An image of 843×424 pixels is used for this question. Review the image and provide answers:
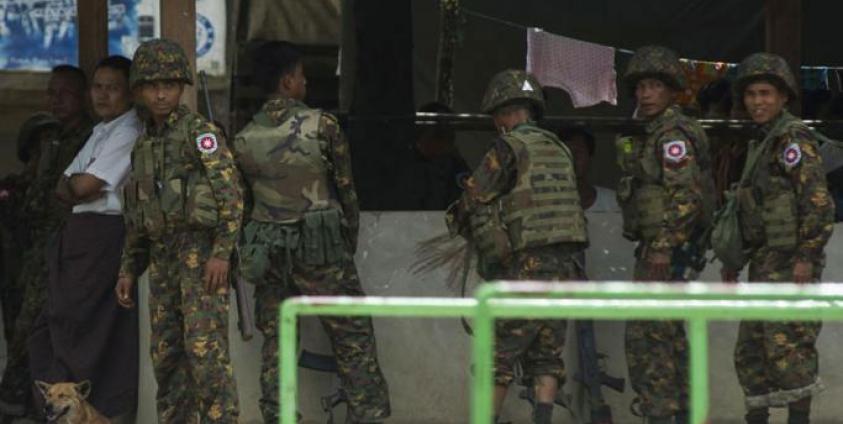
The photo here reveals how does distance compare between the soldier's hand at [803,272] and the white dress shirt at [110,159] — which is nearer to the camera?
the soldier's hand at [803,272]

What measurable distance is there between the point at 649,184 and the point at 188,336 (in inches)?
81.9

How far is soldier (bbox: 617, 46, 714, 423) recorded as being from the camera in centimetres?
821

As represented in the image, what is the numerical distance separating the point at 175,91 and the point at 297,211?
730 millimetres

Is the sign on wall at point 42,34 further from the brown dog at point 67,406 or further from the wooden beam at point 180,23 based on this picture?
the brown dog at point 67,406

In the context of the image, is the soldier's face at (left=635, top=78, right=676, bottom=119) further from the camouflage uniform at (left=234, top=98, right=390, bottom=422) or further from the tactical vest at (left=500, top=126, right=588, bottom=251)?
the camouflage uniform at (left=234, top=98, right=390, bottom=422)

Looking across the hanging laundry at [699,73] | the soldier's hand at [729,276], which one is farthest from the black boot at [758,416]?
the hanging laundry at [699,73]

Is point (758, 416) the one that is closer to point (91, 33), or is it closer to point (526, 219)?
point (526, 219)

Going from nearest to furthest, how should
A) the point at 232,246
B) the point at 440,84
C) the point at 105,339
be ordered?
the point at 232,246 → the point at 105,339 → the point at 440,84

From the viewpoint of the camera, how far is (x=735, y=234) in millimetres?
8203

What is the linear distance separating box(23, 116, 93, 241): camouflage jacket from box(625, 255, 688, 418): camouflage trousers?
279 cm

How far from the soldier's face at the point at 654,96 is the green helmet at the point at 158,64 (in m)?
1.99

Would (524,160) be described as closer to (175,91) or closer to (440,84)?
(175,91)

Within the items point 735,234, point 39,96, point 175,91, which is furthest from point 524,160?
point 39,96

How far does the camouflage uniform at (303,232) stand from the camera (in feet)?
26.9
